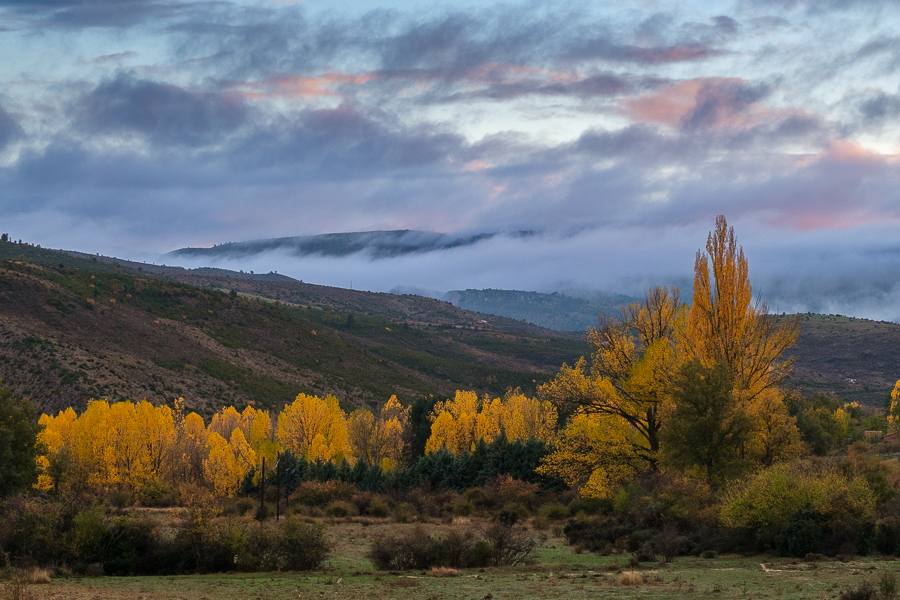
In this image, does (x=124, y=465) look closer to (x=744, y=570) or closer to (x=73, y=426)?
(x=73, y=426)

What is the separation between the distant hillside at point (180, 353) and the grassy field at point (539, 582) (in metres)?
69.8

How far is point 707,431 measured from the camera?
1443 inches

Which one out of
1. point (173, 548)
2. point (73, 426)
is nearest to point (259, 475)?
point (73, 426)

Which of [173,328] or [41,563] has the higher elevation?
[173,328]

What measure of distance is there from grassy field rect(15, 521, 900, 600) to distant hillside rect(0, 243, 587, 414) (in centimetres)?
6975

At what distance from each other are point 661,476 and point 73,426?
172 feet

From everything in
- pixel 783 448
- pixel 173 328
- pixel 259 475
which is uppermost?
pixel 173 328

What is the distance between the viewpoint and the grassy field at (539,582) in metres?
19.7

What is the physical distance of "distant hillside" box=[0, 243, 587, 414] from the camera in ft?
305

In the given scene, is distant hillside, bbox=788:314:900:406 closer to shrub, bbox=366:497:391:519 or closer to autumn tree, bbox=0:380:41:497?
shrub, bbox=366:497:391:519

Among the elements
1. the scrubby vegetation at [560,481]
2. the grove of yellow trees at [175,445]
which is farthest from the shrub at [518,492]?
the grove of yellow trees at [175,445]

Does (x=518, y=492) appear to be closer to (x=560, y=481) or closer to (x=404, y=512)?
(x=560, y=481)

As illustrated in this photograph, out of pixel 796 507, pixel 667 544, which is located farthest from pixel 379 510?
pixel 796 507

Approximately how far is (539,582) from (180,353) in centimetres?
10092
